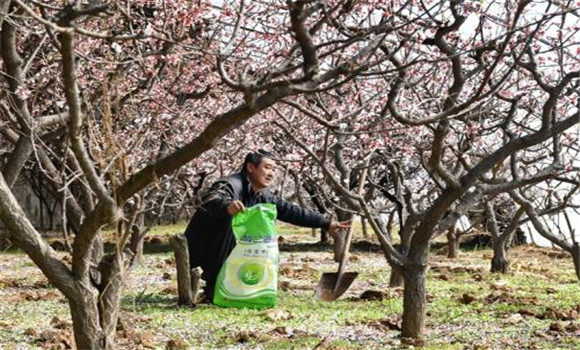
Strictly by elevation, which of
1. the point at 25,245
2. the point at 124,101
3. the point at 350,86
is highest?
the point at 350,86

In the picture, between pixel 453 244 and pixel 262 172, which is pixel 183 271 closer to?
pixel 262 172

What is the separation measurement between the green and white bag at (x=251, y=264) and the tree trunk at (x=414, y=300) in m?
2.35

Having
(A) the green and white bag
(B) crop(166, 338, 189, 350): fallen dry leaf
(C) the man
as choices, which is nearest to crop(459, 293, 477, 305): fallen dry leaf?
(C) the man

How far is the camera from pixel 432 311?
9.16m

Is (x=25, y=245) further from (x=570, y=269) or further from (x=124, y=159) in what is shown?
(x=570, y=269)

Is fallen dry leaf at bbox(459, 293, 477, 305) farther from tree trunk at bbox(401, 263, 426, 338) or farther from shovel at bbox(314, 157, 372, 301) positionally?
tree trunk at bbox(401, 263, 426, 338)

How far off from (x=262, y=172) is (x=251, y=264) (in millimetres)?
884

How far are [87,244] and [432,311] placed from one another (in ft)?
16.0

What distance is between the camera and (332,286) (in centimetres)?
1041

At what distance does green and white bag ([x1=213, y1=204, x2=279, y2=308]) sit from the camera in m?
9.27

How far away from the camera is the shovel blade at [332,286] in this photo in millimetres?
10281

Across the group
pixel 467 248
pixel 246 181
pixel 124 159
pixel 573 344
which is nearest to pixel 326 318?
pixel 246 181

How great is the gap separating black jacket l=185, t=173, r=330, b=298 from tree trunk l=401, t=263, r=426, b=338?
7.24 feet

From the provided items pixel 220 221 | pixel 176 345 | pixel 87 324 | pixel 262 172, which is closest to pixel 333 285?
pixel 220 221
